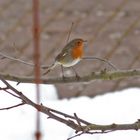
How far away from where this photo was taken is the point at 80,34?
14.5 feet

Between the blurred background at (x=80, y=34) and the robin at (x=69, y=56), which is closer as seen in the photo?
the robin at (x=69, y=56)

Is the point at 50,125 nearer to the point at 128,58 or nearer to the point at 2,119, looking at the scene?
the point at 2,119

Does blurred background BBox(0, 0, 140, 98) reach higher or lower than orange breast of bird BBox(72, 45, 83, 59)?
higher

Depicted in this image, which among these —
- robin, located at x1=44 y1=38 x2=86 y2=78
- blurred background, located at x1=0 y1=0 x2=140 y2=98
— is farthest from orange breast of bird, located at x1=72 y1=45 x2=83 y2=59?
blurred background, located at x1=0 y1=0 x2=140 y2=98

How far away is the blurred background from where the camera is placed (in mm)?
3723

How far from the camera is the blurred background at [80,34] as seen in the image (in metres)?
3.72

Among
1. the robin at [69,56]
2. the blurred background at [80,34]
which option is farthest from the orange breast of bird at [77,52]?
the blurred background at [80,34]

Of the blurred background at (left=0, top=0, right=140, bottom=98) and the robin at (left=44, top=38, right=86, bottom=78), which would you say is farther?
the blurred background at (left=0, top=0, right=140, bottom=98)

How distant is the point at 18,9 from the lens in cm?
498

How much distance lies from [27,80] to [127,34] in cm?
267

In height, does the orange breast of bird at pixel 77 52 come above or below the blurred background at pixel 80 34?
below

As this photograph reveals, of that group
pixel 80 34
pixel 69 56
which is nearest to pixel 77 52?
pixel 69 56

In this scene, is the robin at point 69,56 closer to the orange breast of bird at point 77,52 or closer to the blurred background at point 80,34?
the orange breast of bird at point 77,52

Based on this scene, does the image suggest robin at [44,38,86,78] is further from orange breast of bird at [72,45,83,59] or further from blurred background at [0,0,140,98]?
blurred background at [0,0,140,98]
